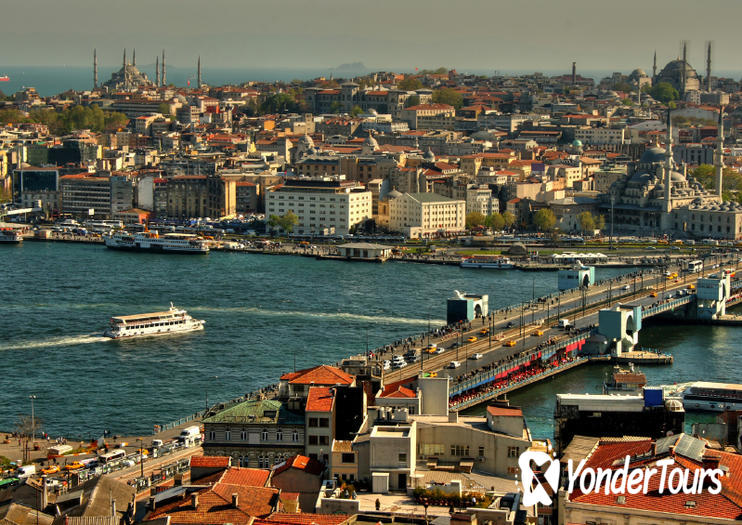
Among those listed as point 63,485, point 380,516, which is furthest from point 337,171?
point 380,516

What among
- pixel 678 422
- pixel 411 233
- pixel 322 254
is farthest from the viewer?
pixel 411 233

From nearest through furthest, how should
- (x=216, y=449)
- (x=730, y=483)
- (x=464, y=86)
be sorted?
(x=730, y=483)
(x=216, y=449)
(x=464, y=86)

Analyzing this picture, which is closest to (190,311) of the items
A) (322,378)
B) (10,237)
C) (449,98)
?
(322,378)

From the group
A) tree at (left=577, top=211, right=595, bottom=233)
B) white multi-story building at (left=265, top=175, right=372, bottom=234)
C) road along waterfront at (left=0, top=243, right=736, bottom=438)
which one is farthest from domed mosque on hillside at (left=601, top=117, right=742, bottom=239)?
white multi-story building at (left=265, top=175, right=372, bottom=234)

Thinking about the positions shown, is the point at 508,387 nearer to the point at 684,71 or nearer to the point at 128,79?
the point at 684,71

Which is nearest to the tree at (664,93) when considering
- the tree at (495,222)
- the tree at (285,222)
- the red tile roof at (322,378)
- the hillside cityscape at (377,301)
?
the hillside cityscape at (377,301)

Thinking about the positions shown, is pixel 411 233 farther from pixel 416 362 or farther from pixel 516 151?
pixel 416 362

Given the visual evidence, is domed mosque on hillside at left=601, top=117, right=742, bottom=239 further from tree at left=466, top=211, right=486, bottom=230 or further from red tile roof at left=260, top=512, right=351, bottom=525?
red tile roof at left=260, top=512, right=351, bottom=525
